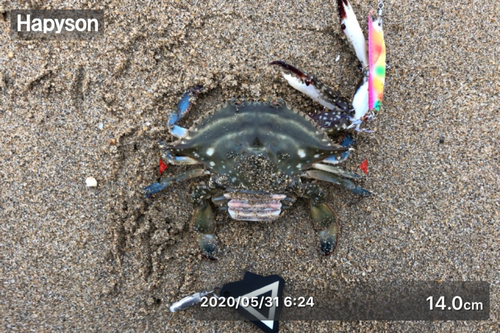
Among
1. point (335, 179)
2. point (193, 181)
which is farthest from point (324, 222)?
point (193, 181)

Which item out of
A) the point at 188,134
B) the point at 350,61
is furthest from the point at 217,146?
the point at 350,61

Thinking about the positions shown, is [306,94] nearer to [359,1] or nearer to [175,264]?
[359,1]

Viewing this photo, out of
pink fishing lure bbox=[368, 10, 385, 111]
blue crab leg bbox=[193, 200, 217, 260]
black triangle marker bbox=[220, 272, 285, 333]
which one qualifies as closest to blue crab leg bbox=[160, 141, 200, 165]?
blue crab leg bbox=[193, 200, 217, 260]

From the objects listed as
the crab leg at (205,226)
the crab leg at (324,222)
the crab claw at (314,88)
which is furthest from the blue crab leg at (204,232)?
the crab claw at (314,88)

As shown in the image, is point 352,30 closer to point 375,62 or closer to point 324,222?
point 375,62

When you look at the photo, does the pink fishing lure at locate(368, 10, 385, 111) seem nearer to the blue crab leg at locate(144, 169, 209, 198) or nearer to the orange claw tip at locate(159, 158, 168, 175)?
the blue crab leg at locate(144, 169, 209, 198)

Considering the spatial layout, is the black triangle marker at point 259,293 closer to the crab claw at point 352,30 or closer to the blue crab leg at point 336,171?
the blue crab leg at point 336,171
